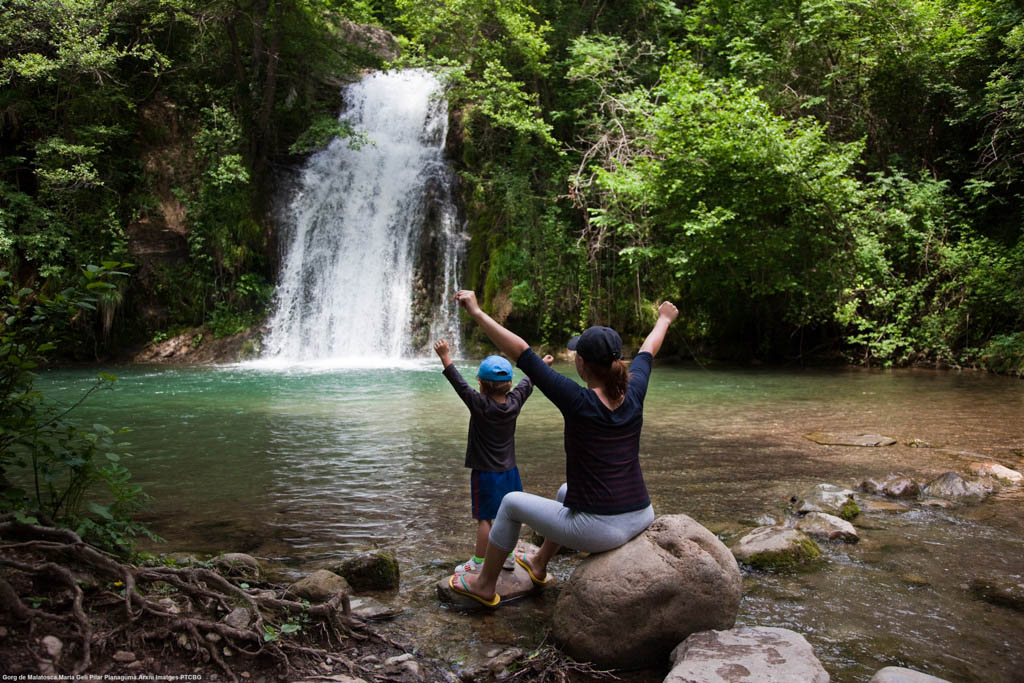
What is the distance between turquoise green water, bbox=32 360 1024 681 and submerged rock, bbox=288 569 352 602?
0.37 m

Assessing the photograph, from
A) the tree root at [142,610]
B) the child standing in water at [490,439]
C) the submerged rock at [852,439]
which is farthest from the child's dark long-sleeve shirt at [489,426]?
the submerged rock at [852,439]

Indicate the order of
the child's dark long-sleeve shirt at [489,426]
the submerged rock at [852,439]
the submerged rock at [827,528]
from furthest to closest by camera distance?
1. the submerged rock at [852,439]
2. the submerged rock at [827,528]
3. the child's dark long-sleeve shirt at [489,426]

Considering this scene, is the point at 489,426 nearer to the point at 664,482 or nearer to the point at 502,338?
the point at 502,338

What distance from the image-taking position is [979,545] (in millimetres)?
4828

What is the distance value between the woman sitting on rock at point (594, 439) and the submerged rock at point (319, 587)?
3.71ft

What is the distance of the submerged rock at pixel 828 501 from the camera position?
5.54m

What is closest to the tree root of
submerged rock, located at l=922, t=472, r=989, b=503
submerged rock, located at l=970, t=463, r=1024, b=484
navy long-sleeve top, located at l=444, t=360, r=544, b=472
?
navy long-sleeve top, located at l=444, t=360, r=544, b=472

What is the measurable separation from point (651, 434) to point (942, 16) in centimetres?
1523

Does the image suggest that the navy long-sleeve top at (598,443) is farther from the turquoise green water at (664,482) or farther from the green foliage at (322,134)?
the green foliage at (322,134)

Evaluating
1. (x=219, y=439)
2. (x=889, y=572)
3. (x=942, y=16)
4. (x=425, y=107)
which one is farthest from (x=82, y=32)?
(x=942, y=16)

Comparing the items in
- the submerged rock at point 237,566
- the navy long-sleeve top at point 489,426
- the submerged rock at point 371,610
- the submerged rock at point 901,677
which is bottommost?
the submerged rock at point 371,610

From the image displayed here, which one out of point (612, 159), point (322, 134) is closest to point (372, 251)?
point (322, 134)

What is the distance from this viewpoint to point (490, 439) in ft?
13.4

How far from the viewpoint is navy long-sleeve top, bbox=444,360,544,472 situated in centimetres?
402
